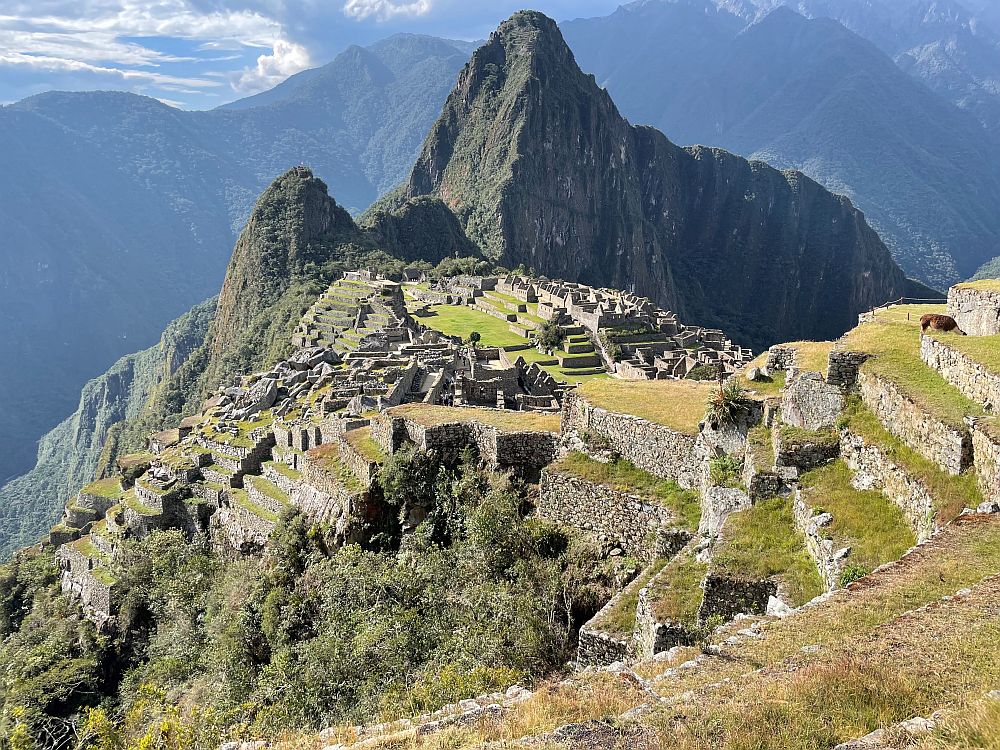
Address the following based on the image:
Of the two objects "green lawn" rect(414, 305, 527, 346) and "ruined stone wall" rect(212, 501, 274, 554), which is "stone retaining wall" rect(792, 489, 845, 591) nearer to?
"ruined stone wall" rect(212, 501, 274, 554)

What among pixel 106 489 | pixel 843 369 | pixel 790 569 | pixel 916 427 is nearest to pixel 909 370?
pixel 843 369

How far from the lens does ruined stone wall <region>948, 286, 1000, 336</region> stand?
10586 millimetres

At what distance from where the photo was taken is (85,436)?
126188mm

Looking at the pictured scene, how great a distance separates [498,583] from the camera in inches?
433

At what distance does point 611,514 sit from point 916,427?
15.3ft

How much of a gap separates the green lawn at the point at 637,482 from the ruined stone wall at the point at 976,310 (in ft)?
15.8

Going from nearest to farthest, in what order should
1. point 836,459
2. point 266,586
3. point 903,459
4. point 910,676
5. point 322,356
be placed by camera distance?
point 910,676 < point 903,459 < point 836,459 < point 266,586 < point 322,356

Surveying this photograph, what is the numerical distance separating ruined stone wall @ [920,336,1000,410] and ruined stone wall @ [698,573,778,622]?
310cm

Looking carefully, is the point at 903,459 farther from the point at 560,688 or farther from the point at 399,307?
the point at 399,307

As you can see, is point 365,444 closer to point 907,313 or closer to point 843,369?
point 843,369

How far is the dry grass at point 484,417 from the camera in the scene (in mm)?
13375

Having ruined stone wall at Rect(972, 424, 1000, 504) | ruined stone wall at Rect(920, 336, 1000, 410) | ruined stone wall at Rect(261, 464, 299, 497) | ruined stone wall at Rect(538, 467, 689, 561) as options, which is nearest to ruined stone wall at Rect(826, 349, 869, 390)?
ruined stone wall at Rect(920, 336, 1000, 410)

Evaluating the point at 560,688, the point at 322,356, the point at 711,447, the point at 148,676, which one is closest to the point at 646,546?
the point at 711,447

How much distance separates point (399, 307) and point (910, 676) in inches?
2314
